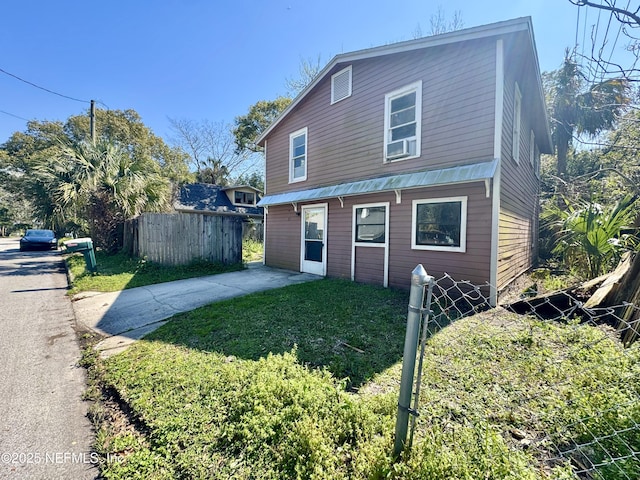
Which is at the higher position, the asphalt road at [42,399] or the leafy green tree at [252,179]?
the leafy green tree at [252,179]

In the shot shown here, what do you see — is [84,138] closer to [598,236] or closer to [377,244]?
[377,244]

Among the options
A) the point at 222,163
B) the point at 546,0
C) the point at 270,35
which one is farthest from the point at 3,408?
the point at 222,163

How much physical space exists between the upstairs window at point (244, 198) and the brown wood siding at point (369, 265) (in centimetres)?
1876

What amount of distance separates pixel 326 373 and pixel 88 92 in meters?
22.3

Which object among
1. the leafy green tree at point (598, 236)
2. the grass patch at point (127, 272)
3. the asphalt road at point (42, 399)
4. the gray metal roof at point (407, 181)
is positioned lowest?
the asphalt road at point (42, 399)

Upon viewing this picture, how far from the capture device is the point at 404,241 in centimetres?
670

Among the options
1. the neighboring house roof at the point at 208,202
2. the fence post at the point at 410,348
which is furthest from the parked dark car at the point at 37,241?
the fence post at the point at 410,348

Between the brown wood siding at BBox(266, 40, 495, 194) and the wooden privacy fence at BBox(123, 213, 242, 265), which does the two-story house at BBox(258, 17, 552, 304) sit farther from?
the wooden privacy fence at BBox(123, 213, 242, 265)

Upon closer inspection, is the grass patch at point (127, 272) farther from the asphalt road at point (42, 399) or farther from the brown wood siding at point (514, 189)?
the brown wood siding at point (514, 189)

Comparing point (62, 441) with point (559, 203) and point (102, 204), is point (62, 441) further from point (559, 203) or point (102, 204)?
point (559, 203)

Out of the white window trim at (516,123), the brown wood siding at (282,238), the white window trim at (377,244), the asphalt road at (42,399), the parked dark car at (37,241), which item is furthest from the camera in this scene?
the parked dark car at (37,241)

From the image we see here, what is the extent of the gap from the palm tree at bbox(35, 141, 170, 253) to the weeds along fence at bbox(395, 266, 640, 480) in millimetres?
12150

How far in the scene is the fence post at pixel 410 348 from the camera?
1621mm

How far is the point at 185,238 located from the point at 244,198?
50.5 feet
